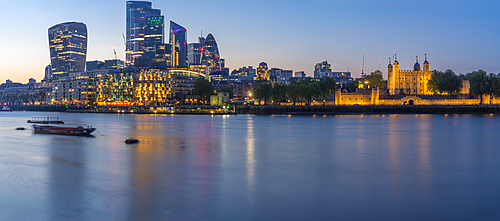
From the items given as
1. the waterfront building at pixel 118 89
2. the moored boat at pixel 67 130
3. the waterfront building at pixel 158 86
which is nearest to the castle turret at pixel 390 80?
the waterfront building at pixel 158 86

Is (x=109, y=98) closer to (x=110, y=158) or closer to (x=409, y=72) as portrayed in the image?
(x=409, y=72)

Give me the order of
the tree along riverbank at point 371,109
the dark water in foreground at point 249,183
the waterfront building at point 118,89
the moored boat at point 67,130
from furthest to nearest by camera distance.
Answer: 1. the waterfront building at point 118,89
2. the tree along riverbank at point 371,109
3. the moored boat at point 67,130
4. the dark water in foreground at point 249,183

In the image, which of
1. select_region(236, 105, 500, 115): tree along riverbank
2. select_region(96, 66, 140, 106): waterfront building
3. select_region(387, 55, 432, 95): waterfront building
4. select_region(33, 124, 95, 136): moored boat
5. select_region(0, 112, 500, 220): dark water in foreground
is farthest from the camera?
select_region(96, 66, 140, 106): waterfront building

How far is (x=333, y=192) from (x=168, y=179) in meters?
8.73

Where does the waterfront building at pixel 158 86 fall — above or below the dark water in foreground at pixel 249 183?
above

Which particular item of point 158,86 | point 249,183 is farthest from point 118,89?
point 249,183

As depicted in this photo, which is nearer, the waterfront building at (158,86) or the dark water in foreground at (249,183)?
the dark water in foreground at (249,183)

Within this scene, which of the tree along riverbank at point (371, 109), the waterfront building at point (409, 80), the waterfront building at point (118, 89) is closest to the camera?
the tree along riverbank at point (371, 109)

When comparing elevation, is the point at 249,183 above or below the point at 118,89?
below

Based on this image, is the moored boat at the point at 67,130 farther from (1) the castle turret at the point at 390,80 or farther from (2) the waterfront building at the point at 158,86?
(1) the castle turret at the point at 390,80

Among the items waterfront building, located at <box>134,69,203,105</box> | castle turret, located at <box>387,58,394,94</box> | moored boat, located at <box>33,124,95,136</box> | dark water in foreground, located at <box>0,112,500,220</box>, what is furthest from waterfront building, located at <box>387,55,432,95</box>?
moored boat, located at <box>33,124,95,136</box>

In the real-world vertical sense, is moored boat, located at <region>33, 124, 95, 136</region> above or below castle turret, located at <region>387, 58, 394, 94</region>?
below

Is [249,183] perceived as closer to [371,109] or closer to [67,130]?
[67,130]

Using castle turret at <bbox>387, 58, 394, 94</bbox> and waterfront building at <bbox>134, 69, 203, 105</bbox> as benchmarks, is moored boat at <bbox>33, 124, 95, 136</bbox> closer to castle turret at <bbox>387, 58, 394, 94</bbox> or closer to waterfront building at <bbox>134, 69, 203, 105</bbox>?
waterfront building at <bbox>134, 69, 203, 105</bbox>
